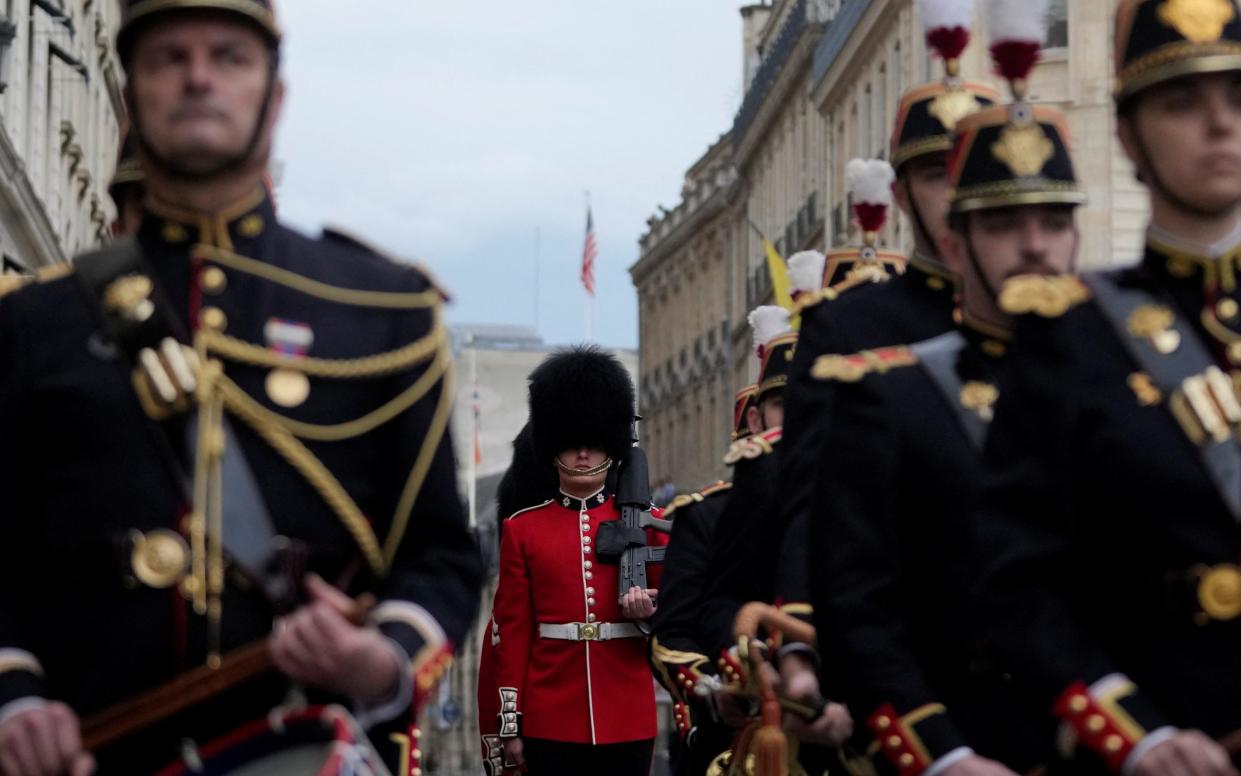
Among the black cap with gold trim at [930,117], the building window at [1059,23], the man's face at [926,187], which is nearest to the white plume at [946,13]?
the black cap with gold trim at [930,117]

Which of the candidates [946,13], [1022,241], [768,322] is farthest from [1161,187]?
[768,322]

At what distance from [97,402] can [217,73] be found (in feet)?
2.12

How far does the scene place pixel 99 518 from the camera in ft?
17.7

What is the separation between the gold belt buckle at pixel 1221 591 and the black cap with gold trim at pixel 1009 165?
1.44m

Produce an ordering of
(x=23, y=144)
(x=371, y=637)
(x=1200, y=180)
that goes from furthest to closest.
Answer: (x=23, y=144) < (x=1200, y=180) < (x=371, y=637)

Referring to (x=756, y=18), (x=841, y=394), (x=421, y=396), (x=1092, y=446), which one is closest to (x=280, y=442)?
(x=421, y=396)

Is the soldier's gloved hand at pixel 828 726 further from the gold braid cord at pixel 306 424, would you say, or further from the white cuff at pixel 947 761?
the gold braid cord at pixel 306 424

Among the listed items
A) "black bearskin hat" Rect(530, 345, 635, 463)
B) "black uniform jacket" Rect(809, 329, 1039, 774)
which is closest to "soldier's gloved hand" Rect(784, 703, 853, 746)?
"black uniform jacket" Rect(809, 329, 1039, 774)

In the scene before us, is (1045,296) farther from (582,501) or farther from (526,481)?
(526,481)

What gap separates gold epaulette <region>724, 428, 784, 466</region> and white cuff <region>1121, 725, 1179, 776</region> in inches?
190

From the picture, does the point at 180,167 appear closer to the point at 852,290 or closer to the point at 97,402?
the point at 97,402

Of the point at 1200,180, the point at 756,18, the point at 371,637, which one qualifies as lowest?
the point at 371,637

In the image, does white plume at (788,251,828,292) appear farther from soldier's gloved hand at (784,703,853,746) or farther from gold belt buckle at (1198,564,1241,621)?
gold belt buckle at (1198,564,1241,621)

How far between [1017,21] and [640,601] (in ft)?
22.8
